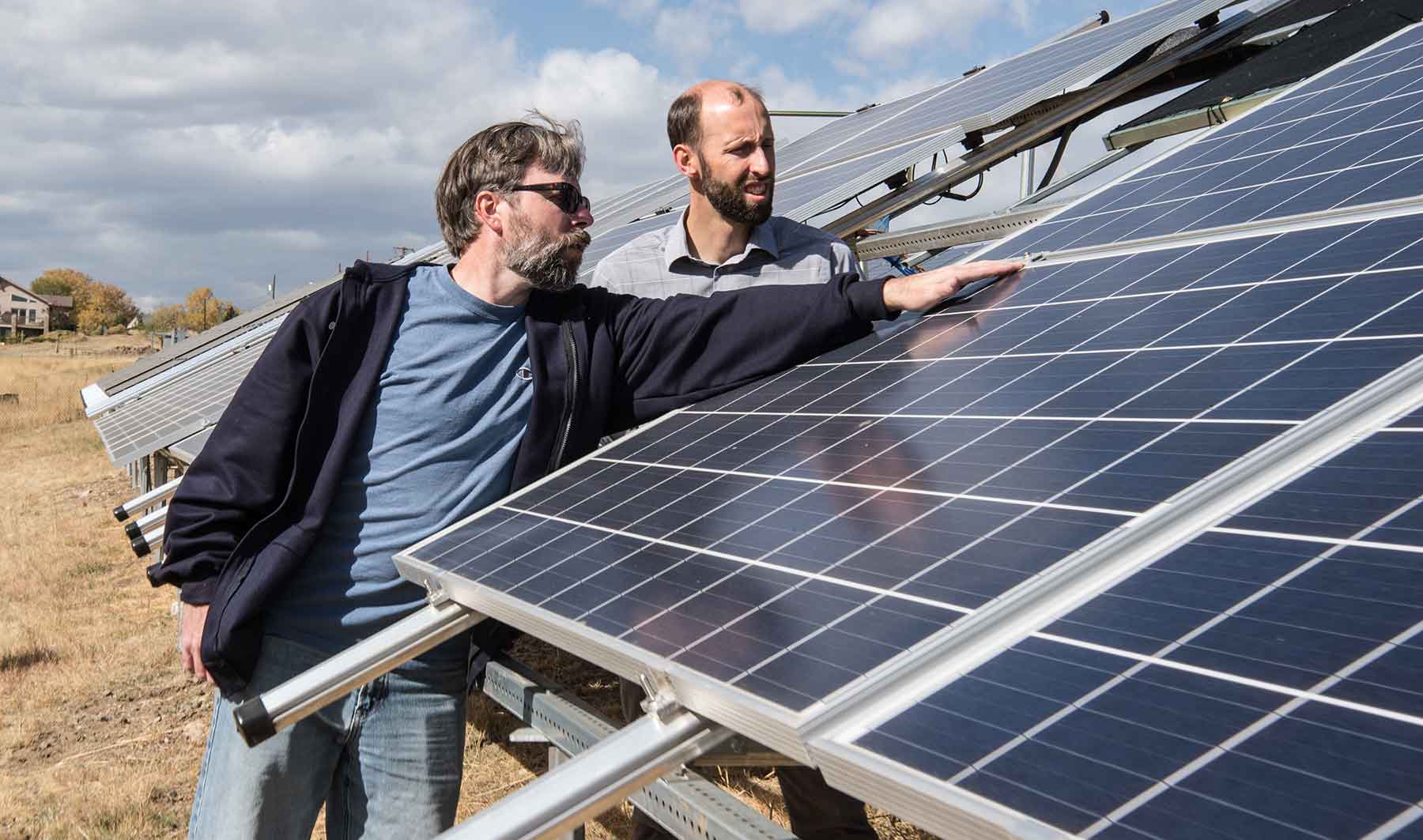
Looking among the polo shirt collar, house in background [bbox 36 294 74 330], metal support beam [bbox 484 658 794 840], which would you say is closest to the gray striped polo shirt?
the polo shirt collar

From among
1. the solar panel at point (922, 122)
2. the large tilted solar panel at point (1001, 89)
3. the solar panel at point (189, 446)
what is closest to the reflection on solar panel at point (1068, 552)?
the solar panel at point (922, 122)

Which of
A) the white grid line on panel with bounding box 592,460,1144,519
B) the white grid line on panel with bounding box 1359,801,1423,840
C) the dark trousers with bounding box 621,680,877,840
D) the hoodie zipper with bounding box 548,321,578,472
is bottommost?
the dark trousers with bounding box 621,680,877,840

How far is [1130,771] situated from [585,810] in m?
1.16

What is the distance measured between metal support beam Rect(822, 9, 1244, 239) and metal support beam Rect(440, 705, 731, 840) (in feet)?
20.3

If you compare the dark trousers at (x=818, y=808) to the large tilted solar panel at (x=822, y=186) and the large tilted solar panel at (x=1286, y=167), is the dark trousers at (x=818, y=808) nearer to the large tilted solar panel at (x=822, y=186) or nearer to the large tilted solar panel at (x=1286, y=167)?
the large tilted solar panel at (x=1286, y=167)

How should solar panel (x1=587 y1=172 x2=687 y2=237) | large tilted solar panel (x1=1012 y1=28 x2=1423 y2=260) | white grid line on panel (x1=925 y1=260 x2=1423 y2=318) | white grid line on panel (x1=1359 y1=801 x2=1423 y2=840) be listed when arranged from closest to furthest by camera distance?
white grid line on panel (x1=1359 y1=801 x2=1423 y2=840), white grid line on panel (x1=925 y1=260 x2=1423 y2=318), large tilted solar panel (x1=1012 y1=28 x2=1423 y2=260), solar panel (x1=587 y1=172 x2=687 y2=237)

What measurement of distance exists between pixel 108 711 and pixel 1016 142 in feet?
29.0

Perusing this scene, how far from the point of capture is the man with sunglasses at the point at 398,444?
12.6ft

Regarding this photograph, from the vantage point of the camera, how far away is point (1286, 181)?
4.71 m

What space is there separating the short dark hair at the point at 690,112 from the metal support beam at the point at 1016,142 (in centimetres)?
285

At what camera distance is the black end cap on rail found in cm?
310

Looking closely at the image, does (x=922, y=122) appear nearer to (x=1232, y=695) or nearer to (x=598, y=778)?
(x=598, y=778)

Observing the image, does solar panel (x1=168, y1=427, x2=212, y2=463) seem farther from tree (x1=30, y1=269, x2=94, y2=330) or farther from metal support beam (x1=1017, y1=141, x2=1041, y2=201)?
tree (x1=30, y1=269, x2=94, y2=330)

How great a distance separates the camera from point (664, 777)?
11.0 feet
